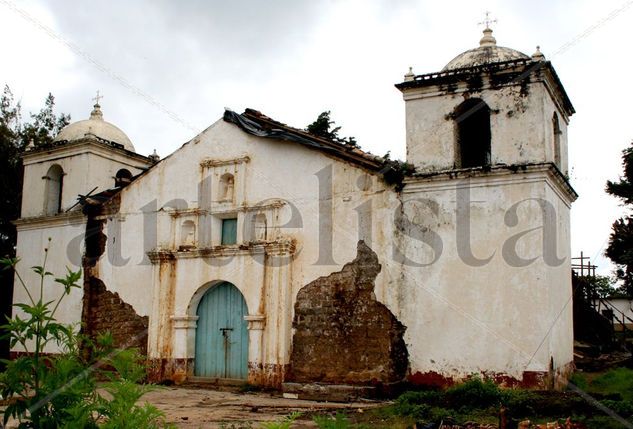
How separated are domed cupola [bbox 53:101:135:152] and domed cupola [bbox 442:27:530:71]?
9644 mm

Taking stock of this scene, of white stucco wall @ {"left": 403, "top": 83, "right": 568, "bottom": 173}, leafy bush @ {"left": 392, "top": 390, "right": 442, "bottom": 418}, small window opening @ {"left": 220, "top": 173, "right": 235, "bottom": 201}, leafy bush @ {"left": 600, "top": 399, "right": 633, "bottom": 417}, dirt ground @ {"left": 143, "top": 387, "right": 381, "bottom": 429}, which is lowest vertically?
dirt ground @ {"left": 143, "top": 387, "right": 381, "bottom": 429}

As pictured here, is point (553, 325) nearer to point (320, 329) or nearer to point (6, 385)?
point (320, 329)

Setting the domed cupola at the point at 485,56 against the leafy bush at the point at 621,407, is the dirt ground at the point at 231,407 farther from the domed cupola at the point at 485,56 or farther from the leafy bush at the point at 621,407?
the domed cupola at the point at 485,56

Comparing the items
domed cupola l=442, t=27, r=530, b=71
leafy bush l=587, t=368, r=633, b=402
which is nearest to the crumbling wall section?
domed cupola l=442, t=27, r=530, b=71

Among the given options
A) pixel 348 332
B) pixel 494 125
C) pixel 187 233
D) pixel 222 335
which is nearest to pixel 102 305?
pixel 187 233

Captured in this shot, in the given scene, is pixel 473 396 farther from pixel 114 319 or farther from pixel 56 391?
pixel 114 319

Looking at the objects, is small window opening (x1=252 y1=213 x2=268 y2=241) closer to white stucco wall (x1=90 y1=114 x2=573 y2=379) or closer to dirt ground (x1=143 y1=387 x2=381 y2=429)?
white stucco wall (x1=90 y1=114 x2=573 y2=379)

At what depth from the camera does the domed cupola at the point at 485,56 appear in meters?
12.5

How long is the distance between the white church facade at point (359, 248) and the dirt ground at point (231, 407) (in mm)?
917

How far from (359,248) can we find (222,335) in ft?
12.0

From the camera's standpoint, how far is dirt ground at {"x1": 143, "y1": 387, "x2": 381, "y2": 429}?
9047 millimetres

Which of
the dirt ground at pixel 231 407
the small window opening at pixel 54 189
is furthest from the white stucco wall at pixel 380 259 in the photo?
the small window opening at pixel 54 189

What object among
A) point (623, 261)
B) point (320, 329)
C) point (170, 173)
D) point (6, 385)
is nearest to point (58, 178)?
point (170, 173)

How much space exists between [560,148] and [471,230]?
128 inches
